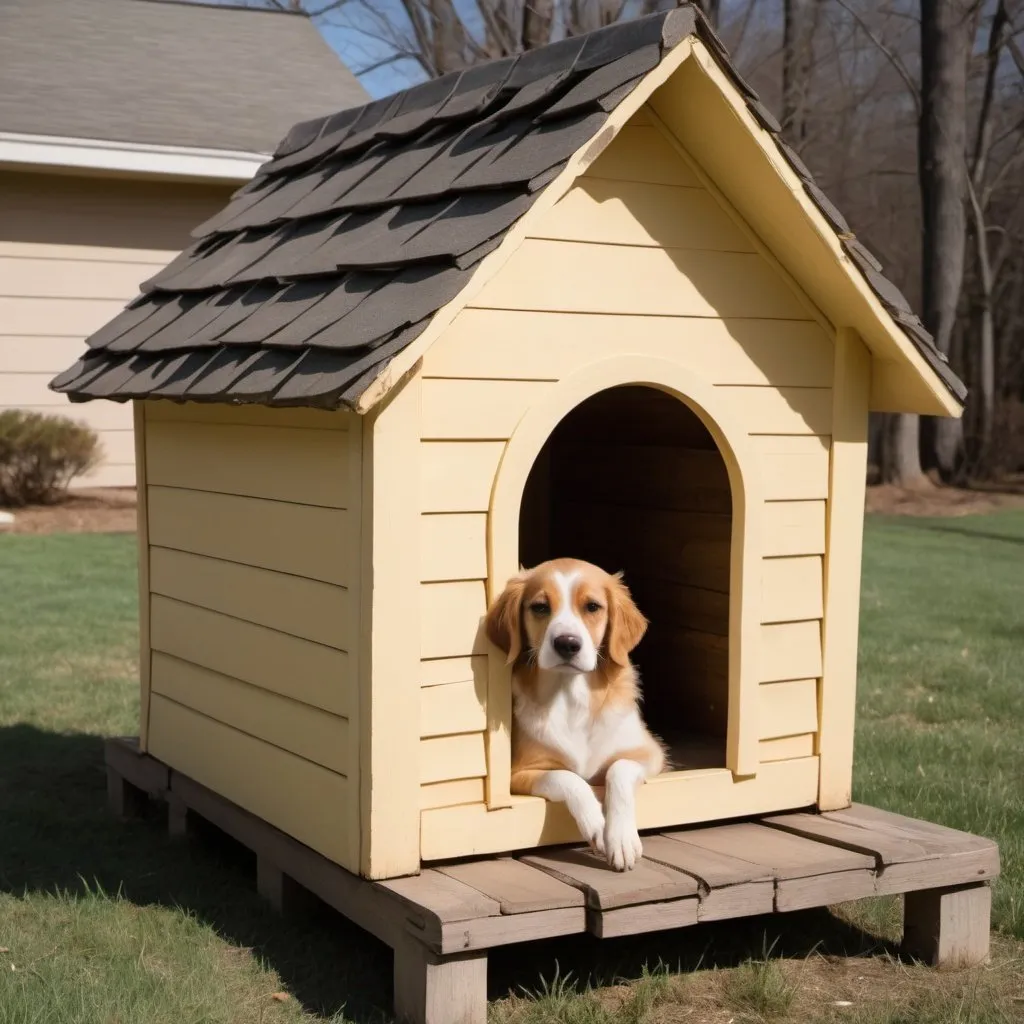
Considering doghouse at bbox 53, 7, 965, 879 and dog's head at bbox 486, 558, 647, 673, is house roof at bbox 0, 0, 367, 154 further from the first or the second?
dog's head at bbox 486, 558, 647, 673

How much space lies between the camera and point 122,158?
13.0m

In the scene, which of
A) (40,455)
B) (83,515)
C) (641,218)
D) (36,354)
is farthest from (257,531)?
(36,354)

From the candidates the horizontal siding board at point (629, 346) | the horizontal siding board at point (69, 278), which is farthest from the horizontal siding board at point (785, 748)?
the horizontal siding board at point (69, 278)

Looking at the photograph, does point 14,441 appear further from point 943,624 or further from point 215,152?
point 943,624

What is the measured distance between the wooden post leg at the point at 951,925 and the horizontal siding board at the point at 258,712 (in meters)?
1.67

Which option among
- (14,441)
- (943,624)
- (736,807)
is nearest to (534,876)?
(736,807)

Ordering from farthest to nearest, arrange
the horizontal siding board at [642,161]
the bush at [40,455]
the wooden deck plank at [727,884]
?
the bush at [40,455], the horizontal siding board at [642,161], the wooden deck plank at [727,884]

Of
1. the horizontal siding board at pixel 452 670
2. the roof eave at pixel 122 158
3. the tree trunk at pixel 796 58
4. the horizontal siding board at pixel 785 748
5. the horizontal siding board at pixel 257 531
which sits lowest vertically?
the horizontal siding board at pixel 785 748

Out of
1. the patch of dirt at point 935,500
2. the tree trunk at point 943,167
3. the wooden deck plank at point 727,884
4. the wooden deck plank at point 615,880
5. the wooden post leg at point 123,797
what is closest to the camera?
the wooden deck plank at point 615,880

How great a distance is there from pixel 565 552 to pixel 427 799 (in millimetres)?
2246

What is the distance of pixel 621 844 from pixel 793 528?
1.16 m

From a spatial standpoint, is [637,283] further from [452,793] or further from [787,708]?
[452,793]

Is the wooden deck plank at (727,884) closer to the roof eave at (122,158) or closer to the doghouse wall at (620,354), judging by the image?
the doghouse wall at (620,354)

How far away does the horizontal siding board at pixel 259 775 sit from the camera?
12.6ft
